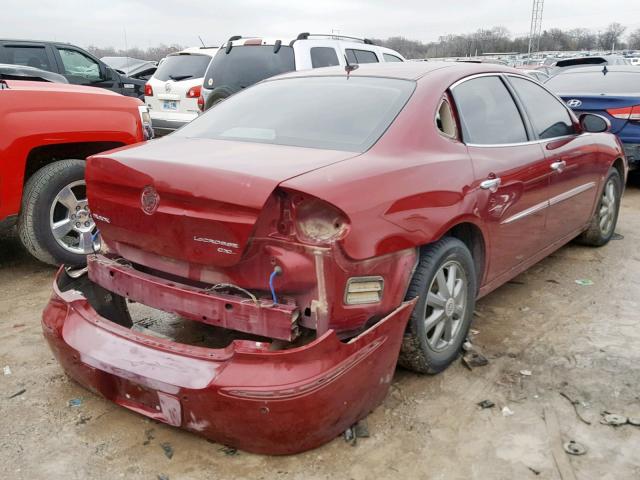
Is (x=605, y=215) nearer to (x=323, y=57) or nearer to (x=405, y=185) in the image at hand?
(x=405, y=185)

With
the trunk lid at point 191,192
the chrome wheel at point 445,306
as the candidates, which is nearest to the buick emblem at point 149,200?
the trunk lid at point 191,192

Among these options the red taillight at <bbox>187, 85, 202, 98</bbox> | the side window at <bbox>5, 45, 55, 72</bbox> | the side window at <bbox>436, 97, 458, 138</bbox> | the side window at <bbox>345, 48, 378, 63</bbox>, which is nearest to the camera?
the side window at <bbox>436, 97, 458, 138</bbox>

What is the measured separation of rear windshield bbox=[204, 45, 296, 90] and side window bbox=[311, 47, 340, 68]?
1.24 feet

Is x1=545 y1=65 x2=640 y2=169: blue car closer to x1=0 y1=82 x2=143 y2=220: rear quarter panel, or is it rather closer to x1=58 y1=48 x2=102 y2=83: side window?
x1=0 y1=82 x2=143 y2=220: rear quarter panel

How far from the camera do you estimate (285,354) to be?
2.39 metres

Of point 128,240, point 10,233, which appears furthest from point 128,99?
point 128,240

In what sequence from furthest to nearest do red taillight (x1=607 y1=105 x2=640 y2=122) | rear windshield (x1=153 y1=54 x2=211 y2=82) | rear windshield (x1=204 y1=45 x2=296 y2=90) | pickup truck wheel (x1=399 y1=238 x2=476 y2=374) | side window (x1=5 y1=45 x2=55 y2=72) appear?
1. rear windshield (x1=153 y1=54 x2=211 y2=82)
2. side window (x1=5 y1=45 x2=55 y2=72)
3. rear windshield (x1=204 y1=45 x2=296 y2=90)
4. red taillight (x1=607 y1=105 x2=640 y2=122)
5. pickup truck wheel (x1=399 y1=238 x2=476 y2=374)

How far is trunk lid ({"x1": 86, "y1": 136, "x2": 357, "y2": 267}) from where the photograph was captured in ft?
8.18

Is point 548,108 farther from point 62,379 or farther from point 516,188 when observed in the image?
point 62,379

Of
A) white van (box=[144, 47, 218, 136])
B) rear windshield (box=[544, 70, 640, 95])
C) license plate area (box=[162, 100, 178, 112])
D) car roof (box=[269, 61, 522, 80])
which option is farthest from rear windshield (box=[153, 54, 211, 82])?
car roof (box=[269, 61, 522, 80])

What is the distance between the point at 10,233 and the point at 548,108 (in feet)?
16.4

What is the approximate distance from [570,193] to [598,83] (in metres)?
4.43

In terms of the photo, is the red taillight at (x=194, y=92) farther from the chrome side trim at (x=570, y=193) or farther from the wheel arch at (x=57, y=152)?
the chrome side trim at (x=570, y=193)

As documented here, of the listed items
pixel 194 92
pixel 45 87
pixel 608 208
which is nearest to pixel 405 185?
pixel 45 87
